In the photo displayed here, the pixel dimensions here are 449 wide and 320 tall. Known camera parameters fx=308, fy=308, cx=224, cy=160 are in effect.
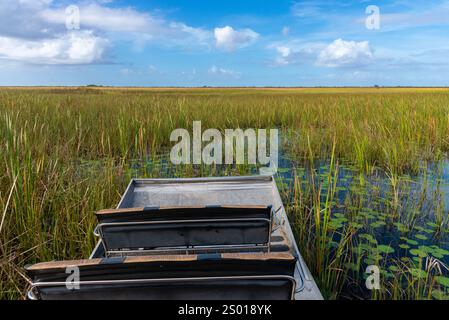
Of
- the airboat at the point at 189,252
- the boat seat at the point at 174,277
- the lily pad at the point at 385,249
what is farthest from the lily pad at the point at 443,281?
the boat seat at the point at 174,277

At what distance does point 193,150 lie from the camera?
5934 mm

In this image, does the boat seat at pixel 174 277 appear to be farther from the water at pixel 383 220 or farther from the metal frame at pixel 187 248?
the water at pixel 383 220

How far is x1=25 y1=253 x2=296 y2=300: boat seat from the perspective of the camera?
50.4 inches

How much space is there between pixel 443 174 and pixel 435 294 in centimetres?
334

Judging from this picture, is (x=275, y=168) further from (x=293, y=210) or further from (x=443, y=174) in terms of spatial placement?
(x=443, y=174)

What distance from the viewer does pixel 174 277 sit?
1343mm

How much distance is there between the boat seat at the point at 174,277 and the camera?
1.28 meters

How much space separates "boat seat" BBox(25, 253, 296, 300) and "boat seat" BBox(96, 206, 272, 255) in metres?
0.78

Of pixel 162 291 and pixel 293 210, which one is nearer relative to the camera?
pixel 162 291

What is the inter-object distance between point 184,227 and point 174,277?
3.08ft

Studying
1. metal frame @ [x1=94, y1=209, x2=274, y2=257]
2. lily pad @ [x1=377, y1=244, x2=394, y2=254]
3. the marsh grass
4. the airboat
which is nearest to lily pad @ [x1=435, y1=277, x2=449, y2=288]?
the marsh grass

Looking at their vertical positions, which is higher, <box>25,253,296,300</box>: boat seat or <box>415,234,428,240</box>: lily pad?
<box>25,253,296,300</box>: boat seat

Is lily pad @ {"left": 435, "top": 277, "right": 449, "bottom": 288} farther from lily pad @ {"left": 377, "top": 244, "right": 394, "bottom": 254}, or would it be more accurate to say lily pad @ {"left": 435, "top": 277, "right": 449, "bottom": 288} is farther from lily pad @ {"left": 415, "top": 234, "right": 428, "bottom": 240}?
lily pad @ {"left": 415, "top": 234, "right": 428, "bottom": 240}
